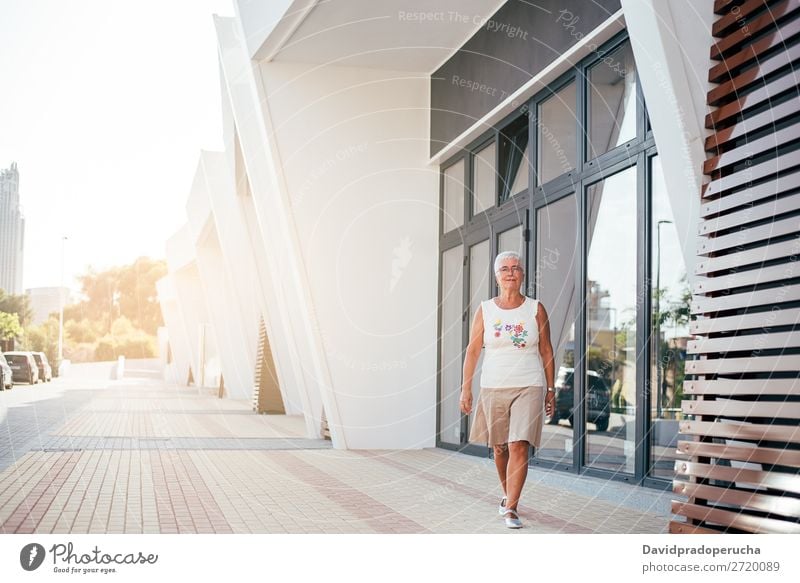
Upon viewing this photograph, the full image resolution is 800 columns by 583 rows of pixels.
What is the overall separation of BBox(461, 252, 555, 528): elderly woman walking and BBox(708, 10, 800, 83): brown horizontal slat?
1.57 metres

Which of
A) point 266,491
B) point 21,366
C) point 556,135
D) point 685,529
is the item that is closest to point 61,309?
point 21,366

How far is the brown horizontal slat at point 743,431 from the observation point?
3947mm

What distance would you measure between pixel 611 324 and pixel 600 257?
0.62m

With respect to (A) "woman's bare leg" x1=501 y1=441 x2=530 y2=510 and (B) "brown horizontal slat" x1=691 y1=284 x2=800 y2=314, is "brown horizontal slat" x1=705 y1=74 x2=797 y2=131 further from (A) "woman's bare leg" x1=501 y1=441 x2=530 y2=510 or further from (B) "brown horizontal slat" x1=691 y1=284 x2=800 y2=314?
(A) "woman's bare leg" x1=501 y1=441 x2=530 y2=510

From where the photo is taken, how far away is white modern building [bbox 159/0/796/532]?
630 centimetres

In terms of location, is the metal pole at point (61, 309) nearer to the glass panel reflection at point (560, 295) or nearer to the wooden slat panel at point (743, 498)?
the glass panel reflection at point (560, 295)

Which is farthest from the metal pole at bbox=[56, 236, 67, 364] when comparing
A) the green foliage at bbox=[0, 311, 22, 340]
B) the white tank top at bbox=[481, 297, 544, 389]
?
the white tank top at bbox=[481, 297, 544, 389]

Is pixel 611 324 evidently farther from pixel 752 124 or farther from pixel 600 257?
pixel 752 124

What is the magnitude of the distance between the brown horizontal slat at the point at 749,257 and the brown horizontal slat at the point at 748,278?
0.04m

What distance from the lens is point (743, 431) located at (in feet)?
13.8

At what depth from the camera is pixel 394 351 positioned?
35.1 feet

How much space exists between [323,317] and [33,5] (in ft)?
17.4
